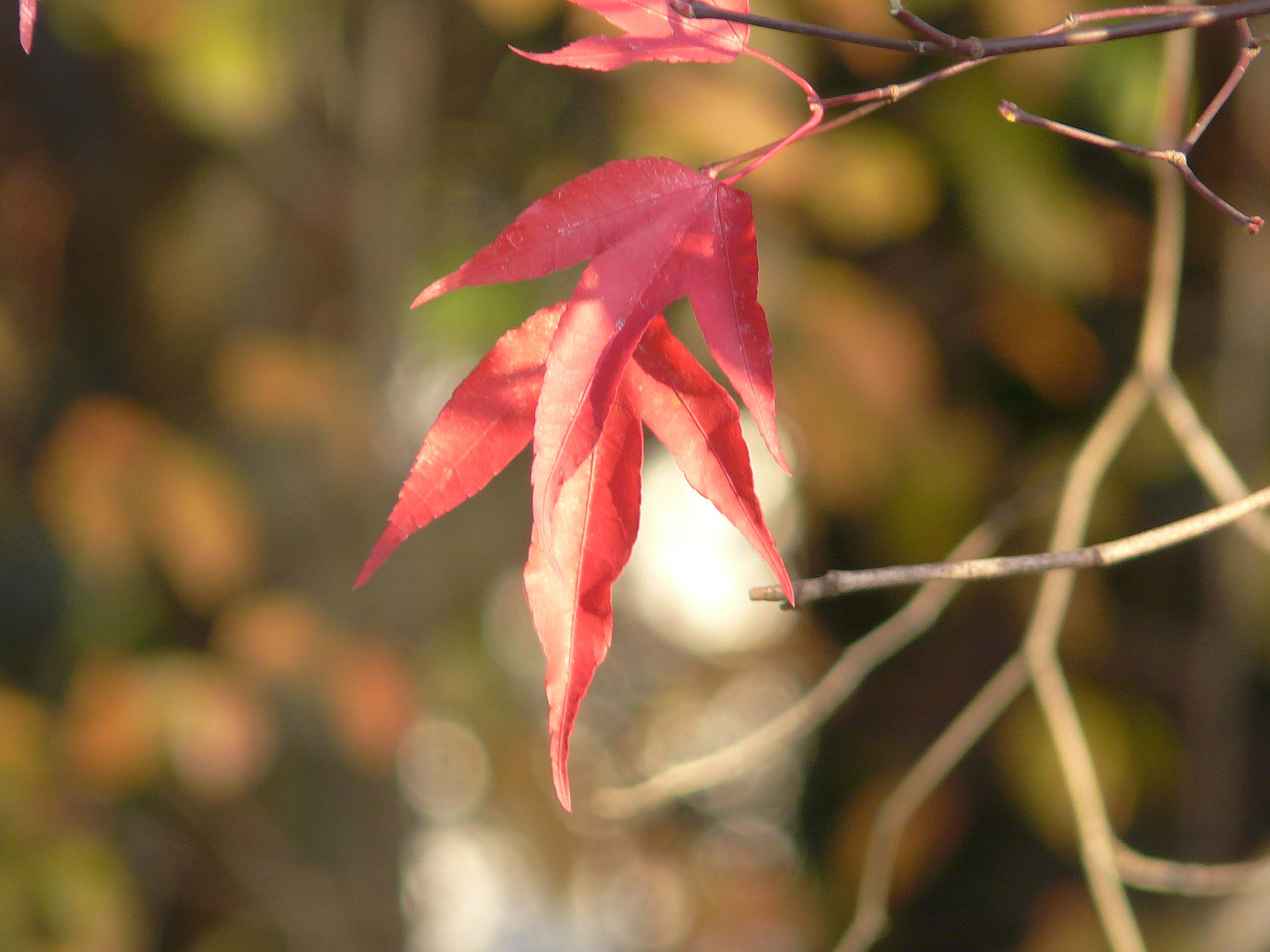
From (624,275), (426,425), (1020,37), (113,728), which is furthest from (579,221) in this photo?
(426,425)

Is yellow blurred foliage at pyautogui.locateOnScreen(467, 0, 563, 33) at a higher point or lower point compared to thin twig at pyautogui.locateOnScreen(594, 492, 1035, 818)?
higher

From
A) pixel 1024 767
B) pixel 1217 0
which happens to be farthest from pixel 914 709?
pixel 1217 0

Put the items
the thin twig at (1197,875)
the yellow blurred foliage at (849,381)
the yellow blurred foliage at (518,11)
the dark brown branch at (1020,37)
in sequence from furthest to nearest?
1. the yellow blurred foliage at (849,381)
2. the yellow blurred foliage at (518,11)
3. the thin twig at (1197,875)
4. the dark brown branch at (1020,37)

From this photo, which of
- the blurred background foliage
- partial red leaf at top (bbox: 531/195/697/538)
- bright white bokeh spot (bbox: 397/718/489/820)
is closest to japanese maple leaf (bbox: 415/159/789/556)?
partial red leaf at top (bbox: 531/195/697/538)

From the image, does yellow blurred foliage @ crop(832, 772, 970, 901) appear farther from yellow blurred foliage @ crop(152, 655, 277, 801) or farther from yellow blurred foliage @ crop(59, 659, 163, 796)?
yellow blurred foliage @ crop(59, 659, 163, 796)

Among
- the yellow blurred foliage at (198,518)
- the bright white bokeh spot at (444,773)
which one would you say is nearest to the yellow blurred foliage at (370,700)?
the yellow blurred foliage at (198,518)

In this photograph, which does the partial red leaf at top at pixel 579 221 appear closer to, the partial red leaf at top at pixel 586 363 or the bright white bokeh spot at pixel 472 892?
the partial red leaf at top at pixel 586 363

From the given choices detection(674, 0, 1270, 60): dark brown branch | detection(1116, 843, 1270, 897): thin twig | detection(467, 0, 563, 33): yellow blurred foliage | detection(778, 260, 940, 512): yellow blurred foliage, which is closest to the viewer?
detection(674, 0, 1270, 60): dark brown branch

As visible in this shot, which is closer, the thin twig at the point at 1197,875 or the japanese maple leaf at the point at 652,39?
the japanese maple leaf at the point at 652,39
